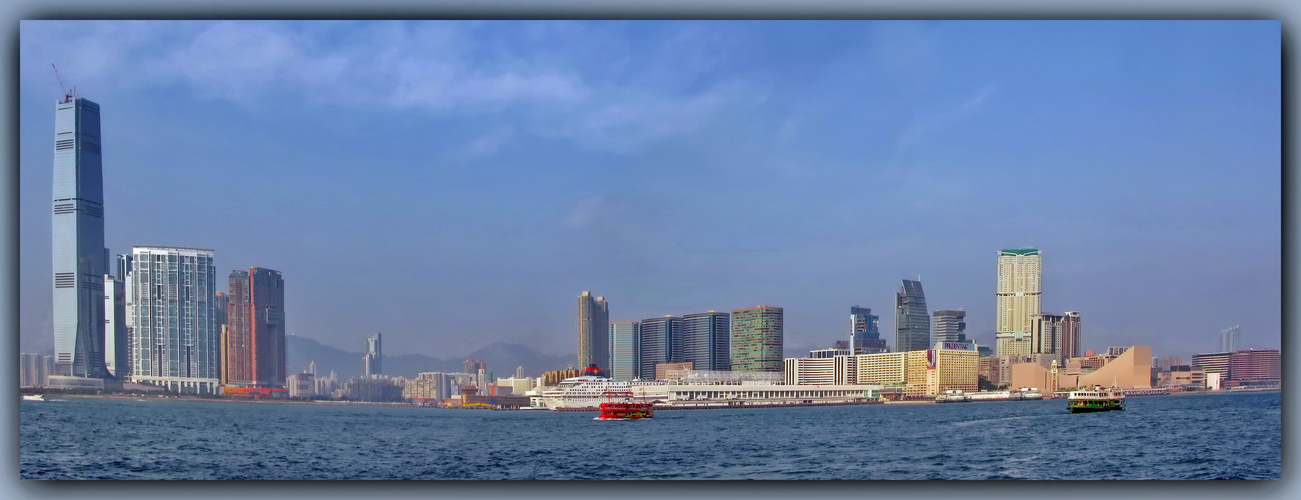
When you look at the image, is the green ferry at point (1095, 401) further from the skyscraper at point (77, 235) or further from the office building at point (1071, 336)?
the skyscraper at point (77, 235)

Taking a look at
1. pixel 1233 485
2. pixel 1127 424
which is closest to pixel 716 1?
pixel 1233 485

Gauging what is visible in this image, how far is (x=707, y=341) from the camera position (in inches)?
558

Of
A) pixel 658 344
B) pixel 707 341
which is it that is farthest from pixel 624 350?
pixel 707 341

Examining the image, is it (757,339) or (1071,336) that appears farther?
(757,339)

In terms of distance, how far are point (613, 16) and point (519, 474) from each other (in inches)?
118

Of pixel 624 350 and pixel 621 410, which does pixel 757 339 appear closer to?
pixel 624 350

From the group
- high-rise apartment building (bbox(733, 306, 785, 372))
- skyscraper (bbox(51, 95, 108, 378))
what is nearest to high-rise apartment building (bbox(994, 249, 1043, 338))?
high-rise apartment building (bbox(733, 306, 785, 372))

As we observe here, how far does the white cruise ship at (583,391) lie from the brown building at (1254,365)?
7.69 metres

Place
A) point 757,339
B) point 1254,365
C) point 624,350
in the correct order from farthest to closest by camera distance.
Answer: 1. point 624,350
2. point 757,339
3. point 1254,365

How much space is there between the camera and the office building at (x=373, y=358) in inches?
361

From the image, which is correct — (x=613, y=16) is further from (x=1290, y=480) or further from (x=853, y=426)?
(x=853, y=426)

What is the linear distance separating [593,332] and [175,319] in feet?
13.2

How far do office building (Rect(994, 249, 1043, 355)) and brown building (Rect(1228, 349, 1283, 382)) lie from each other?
1.55m

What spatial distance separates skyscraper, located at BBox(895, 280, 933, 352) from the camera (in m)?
10.1
